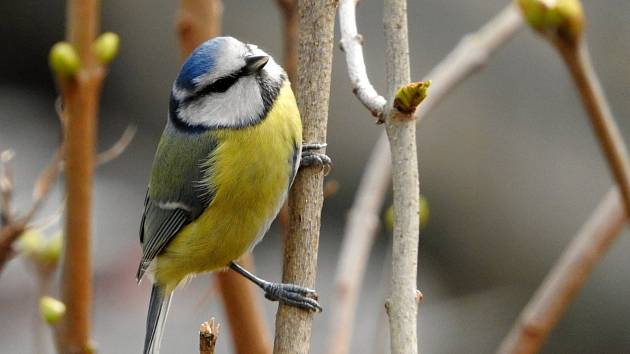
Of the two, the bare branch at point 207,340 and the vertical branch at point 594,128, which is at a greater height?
the vertical branch at point 594,128

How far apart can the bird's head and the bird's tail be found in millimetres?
468

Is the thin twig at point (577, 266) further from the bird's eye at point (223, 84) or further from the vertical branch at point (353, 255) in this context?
the bird's eye at point (223, 84)

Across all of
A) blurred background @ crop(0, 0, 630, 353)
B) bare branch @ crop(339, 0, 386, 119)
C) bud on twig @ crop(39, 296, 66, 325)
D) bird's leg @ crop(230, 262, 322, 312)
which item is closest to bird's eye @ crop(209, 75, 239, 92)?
bare branch @ crop(339, 0, 386, 119)

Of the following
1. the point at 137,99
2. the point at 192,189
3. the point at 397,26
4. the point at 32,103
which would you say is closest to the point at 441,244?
the point at 137,99

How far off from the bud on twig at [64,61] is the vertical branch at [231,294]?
40 centimetres

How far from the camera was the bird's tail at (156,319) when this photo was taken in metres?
Result: 2.21

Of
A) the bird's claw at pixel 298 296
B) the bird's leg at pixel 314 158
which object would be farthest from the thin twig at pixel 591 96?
the bird's leg at pixel 314 158

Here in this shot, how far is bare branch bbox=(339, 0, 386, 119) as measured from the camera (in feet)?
4.51

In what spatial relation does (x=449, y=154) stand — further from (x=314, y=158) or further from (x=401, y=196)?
(x=401, y=196)

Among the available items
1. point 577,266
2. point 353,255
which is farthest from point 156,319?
point 577,266

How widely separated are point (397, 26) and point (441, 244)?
408cm

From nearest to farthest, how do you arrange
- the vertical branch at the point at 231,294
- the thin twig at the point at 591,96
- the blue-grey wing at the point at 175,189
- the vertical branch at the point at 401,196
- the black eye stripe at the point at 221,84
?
the thin twig at the point at 591,96
the vertical branch at the point at 401,196
the vertical branch at the point at 231,294
the black eye stripe at the point at 221,84
the blue-grey wing at the point at 175,189

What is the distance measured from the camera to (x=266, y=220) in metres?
2.05

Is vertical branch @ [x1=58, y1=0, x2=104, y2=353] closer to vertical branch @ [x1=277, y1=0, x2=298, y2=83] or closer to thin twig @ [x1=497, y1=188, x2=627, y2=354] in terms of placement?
vertical branch @ [x1=277, y1=0, x2=298, y2=83]
